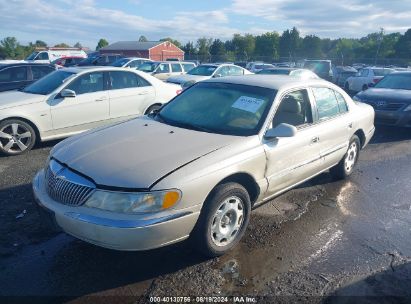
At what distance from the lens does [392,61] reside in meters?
42.7

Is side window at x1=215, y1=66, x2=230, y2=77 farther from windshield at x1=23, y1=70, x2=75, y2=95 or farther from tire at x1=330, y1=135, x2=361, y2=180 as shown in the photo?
tire at x1=330, y1=135, x2=361, y2=180

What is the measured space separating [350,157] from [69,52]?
3242cm

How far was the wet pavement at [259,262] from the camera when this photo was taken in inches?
119

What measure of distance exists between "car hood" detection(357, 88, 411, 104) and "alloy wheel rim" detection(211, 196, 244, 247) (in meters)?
7.17

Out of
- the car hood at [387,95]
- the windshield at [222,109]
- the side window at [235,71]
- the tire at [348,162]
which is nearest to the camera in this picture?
the windshield at [222,109]

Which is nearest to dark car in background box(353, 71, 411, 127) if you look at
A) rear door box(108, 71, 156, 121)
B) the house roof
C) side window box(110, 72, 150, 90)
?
rear door box(108, 71, 156, 121)

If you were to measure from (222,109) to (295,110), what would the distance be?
0.92m

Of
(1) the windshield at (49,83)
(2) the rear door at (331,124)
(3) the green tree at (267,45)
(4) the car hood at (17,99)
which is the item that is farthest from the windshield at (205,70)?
(3) the green tree at (267,45)

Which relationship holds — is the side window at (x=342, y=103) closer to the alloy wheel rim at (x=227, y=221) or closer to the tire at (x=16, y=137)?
the alloy wheel rim at (x=227, y=221)

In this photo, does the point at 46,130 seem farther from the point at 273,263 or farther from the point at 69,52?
Result: the point at 69,52

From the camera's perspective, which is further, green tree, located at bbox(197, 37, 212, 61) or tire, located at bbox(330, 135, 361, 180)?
green tree, located at bbox(197, 37, 212, 61)

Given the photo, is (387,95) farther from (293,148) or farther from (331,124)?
(293,148)

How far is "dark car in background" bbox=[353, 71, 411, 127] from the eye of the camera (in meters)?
8.77

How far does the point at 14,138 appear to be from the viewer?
6.38 m
